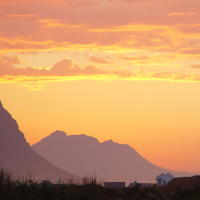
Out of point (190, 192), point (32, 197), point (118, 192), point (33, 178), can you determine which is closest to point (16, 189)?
point (32, 197)

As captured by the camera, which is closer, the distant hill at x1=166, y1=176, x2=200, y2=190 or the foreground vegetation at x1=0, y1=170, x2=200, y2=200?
the foreground vegetation at x1=0, y1=170, x2=200, y2=200

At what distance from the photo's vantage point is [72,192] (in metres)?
34.1

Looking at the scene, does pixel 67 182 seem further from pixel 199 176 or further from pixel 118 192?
pixel 199 176

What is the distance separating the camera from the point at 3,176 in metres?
33.3

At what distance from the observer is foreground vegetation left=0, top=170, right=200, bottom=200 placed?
108 feet

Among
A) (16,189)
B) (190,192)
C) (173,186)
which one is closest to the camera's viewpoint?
(16,189)

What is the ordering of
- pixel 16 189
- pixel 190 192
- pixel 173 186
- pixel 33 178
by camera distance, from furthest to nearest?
pixel 173 186 < pixel 190 192 < pixel 33 178 < pixel 16 189

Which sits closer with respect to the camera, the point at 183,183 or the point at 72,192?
the point at 72,192

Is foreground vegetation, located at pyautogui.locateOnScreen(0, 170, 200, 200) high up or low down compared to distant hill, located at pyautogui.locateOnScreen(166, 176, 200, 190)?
down

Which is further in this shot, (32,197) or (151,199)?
(151,199)

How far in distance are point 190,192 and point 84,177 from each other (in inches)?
225

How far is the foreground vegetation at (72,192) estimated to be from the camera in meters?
32.9

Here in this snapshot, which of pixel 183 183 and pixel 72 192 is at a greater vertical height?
pixel 183 183

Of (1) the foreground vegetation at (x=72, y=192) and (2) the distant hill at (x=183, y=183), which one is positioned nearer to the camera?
(1) the foreground vegetation at (x=72, y=192)
